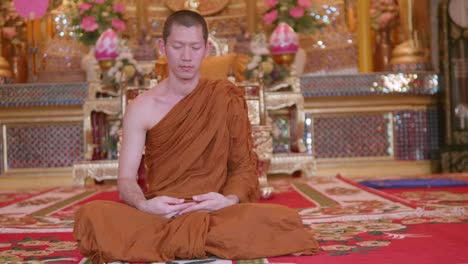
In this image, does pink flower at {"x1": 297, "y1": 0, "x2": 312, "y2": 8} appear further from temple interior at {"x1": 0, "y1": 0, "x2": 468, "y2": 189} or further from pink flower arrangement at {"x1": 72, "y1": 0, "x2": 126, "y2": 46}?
pink flower arrangement at {"x1": 72, "y1": 0, "x2": 126, "y2": 46}

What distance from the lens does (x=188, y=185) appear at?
3.02 meters

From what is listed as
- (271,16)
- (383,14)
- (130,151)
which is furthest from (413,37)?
(130,151)

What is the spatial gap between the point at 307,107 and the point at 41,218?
3898mm

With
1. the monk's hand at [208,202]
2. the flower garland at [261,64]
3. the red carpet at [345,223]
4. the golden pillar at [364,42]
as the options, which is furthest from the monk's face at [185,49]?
the golden pillar at [364,42]

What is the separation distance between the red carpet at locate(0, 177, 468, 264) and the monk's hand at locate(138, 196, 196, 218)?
0.27m

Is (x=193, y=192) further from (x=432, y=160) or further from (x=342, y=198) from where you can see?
(x=432, y=160)

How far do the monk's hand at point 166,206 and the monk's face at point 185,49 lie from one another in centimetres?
50

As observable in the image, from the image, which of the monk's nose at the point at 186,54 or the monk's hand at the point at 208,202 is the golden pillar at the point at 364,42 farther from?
the monk's hand at the point at 208,202

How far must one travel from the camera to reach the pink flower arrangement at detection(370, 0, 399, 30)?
8.27m

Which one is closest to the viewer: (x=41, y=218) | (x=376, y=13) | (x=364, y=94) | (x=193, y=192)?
(x=193, y=192)

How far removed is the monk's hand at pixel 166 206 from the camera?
9.34 feet

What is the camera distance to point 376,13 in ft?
27.4

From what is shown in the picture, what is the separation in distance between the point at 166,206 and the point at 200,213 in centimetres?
13

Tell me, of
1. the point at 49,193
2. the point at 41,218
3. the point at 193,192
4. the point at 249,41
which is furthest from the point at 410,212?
the point at 249,41
